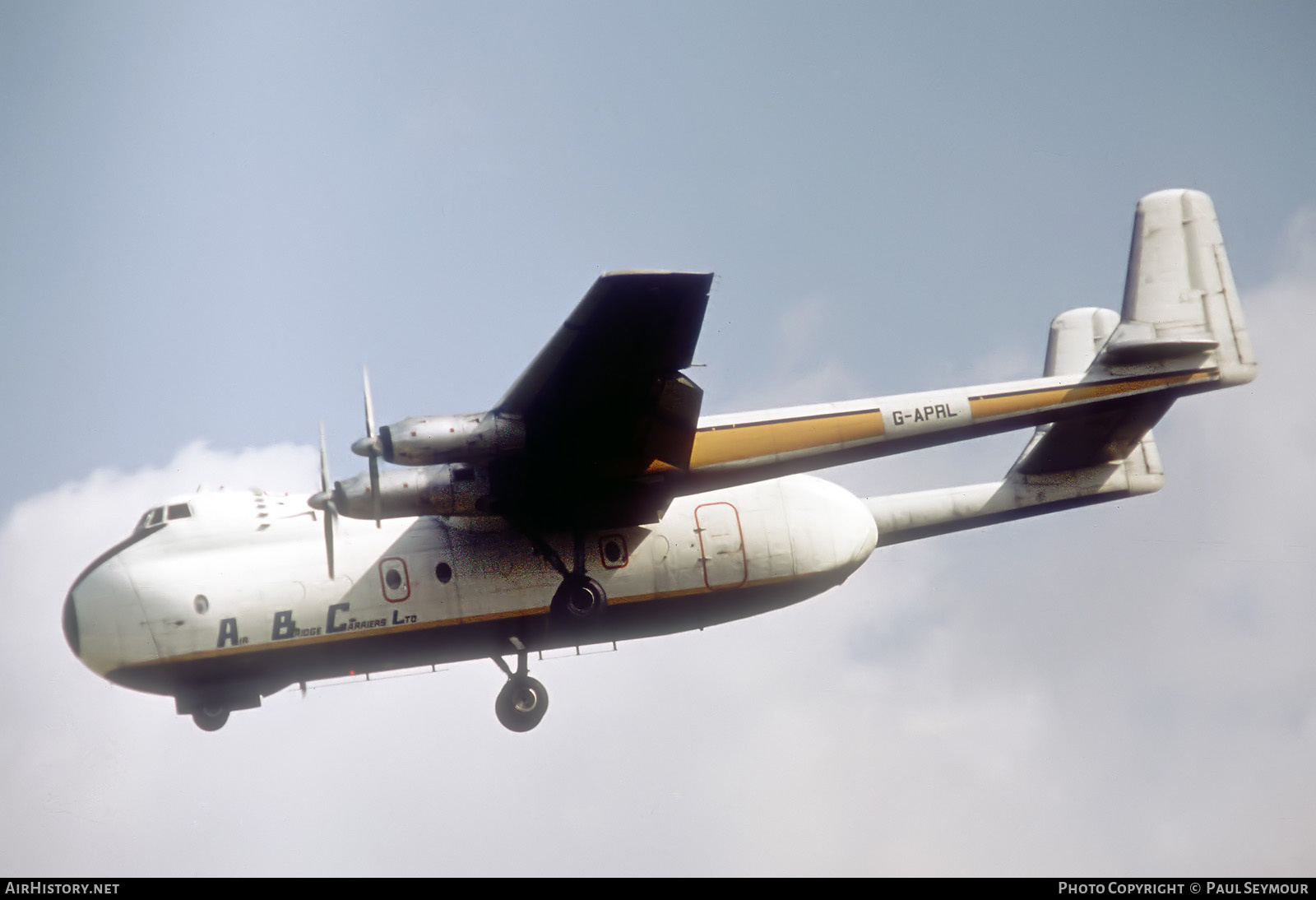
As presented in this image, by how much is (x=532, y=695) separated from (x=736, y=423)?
18.8 feet

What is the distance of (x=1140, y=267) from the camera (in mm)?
19984

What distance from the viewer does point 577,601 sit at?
1834 cm

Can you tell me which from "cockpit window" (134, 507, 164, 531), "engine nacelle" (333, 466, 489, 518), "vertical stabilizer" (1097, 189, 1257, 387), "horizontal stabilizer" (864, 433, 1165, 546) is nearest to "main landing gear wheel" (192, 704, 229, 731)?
"cockpit window" (134, 507, 164, 531)

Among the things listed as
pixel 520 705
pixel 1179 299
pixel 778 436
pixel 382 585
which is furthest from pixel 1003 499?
pixel 382 585

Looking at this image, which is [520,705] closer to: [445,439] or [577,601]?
[577,601]

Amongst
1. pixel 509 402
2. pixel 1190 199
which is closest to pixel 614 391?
pixel 509 402

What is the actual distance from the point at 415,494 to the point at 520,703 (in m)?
4.64

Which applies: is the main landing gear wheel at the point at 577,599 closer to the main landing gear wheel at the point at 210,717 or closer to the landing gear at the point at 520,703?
the landing gear at the point at 520,703

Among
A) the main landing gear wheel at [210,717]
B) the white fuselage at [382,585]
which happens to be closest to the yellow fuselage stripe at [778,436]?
the white fuselage at [382,585]

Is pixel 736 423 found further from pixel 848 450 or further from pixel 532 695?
pixel 532 695

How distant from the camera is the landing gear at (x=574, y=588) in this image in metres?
18.3

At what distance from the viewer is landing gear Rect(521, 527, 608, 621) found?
60.2 feet

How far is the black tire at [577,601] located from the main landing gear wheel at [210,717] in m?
5.26
